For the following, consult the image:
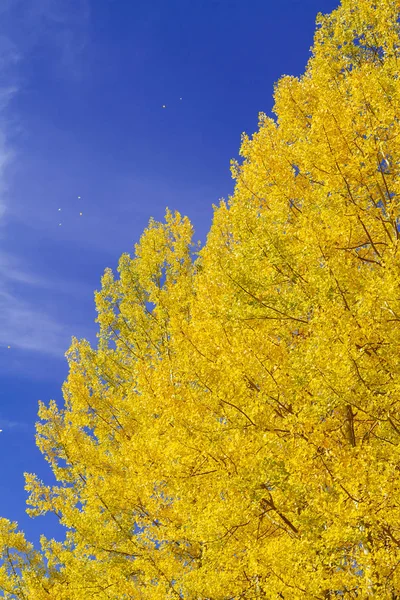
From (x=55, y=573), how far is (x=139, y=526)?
5.68 metres

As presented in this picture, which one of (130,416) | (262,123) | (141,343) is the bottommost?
(130,416)

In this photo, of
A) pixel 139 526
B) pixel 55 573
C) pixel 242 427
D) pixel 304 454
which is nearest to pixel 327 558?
pixel 304 454

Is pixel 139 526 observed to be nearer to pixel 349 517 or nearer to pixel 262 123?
pixel 349 517

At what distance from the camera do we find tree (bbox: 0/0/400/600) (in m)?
3.82

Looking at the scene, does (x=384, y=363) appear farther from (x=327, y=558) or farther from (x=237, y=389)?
(x=327, y=558)

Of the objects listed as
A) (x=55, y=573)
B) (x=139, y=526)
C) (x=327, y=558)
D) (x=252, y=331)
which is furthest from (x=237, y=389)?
(x=55, y=573)

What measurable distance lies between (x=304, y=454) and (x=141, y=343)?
596cm

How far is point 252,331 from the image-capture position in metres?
4.93

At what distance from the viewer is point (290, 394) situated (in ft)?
14.5

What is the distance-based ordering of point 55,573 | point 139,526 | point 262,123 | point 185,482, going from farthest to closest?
point 55,573
point 262,123
point 139,526
point 185,482

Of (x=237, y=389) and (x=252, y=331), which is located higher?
(x=252, y=331)

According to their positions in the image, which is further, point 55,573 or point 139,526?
point 55,573

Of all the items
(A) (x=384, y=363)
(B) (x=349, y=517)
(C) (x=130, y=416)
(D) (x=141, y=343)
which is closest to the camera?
(B) (x=349, y=517)

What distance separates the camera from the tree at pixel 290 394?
3818 mm
